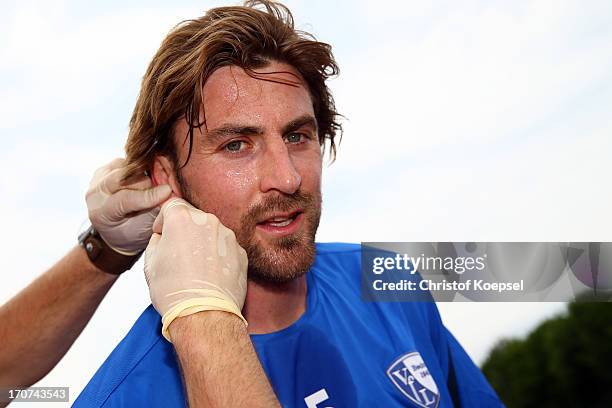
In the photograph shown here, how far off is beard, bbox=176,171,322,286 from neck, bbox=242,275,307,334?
0.23 feet

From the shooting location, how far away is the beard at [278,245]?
10.4 feet

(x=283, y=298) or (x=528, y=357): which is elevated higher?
(x=528, y=357)

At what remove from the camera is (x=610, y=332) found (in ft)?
43.3

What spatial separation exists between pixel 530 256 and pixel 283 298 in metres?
2.97

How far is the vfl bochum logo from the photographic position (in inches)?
128

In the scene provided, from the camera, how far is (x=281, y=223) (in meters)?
3.25

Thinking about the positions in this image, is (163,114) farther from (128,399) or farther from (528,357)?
(528,357)

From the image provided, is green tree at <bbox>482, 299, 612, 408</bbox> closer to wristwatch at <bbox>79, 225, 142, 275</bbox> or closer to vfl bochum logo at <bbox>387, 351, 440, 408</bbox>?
vfl bochum logo at <bbox>387, 351, 440, 408</bbox>

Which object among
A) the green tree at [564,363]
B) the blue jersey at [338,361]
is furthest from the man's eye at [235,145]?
the green tree at [564,363]

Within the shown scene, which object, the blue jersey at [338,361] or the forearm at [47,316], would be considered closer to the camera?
the blue jersey at [338,361]

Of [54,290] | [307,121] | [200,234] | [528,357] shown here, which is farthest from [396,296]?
[528,357]

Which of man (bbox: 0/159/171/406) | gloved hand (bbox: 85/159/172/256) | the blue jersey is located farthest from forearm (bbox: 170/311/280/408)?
man (bbox: 0/159/171/406)

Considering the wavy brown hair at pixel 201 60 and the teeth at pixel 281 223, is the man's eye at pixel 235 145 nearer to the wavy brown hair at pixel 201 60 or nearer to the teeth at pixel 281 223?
the wavy brown hair at pixel 201 60

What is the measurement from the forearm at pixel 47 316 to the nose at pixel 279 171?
1.64 meters
